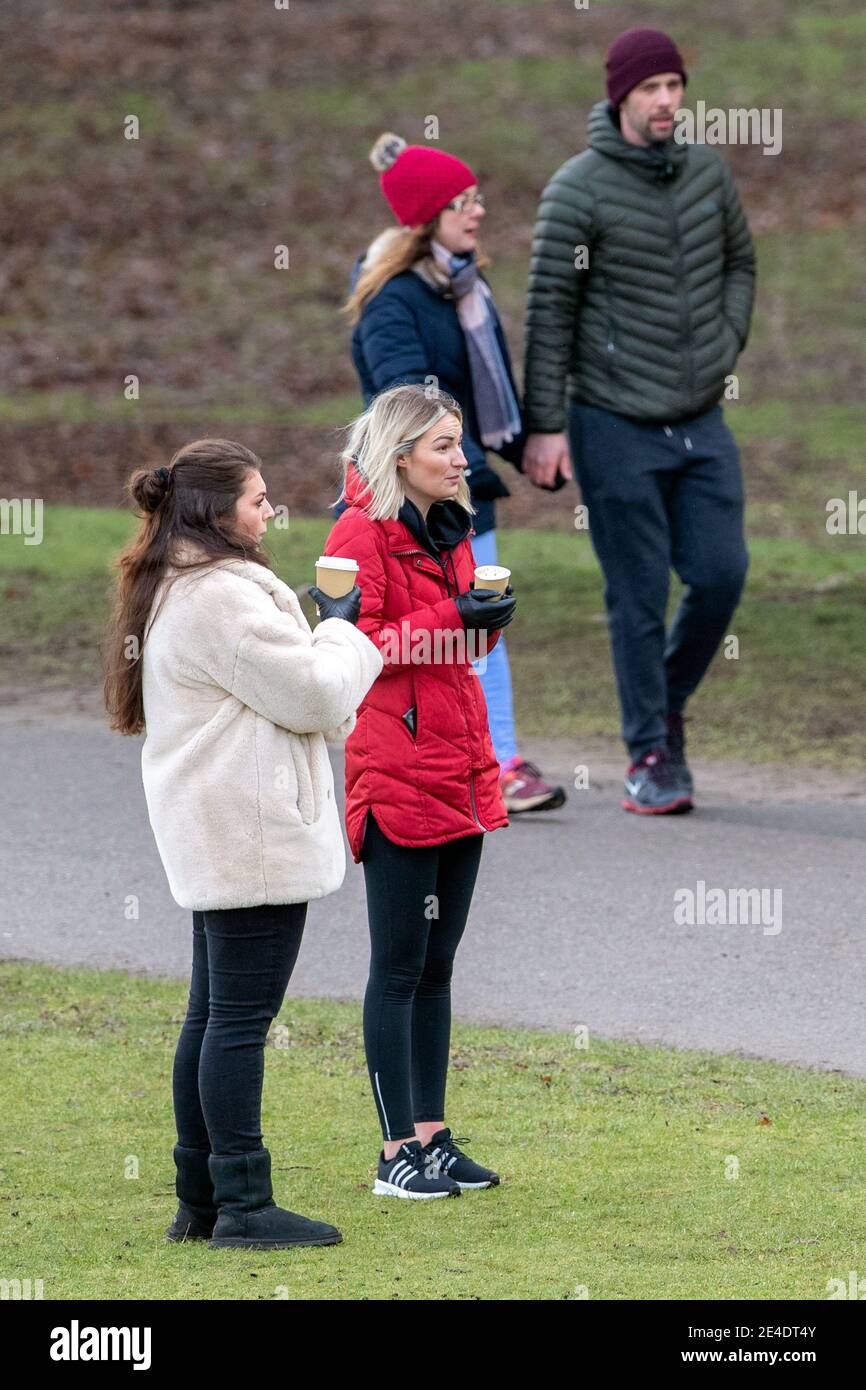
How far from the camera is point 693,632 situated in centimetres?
780

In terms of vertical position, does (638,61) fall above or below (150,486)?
above

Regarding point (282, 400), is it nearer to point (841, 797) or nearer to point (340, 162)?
point (340, 162)

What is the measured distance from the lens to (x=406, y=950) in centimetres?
455

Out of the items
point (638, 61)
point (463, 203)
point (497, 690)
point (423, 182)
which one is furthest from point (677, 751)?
point (638, 61)

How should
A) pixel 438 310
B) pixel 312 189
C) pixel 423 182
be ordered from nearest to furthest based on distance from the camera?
pixel 423 182 < pixel 438 310 < pixel 312 189

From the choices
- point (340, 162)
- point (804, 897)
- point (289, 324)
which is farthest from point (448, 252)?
point (340, 162)

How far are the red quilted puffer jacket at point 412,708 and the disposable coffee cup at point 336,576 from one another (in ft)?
0.69

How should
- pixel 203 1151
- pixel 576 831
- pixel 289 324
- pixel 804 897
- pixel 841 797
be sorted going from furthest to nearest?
1. pixel 289 324
2. pixel 841 797
3. pixel 576 831
4. pixel 804 897
5. pixel 203 1151

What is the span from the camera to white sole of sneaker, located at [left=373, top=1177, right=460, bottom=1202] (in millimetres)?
4477

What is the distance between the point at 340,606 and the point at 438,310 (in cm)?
300

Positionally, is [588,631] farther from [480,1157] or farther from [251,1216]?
[251,1216]

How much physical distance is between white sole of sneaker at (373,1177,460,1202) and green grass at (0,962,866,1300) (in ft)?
0.09

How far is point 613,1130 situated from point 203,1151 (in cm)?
103

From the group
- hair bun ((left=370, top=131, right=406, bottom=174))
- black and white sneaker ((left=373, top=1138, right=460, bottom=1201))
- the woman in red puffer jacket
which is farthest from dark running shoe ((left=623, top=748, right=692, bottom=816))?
black and white sneaker ((left=373, top=1138, right=460, bottom=1201))
